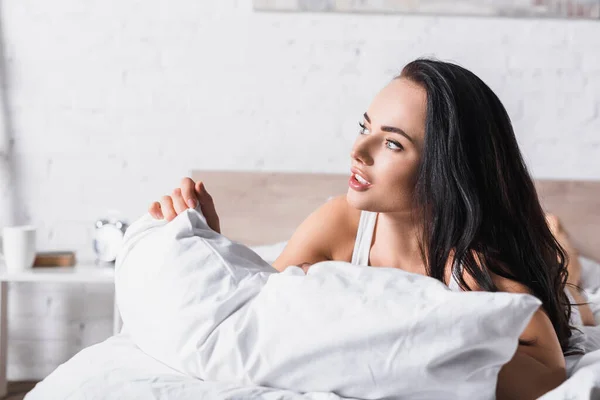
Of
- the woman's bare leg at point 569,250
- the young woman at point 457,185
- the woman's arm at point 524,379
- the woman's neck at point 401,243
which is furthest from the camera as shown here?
the woman's bare leg at point 569,250

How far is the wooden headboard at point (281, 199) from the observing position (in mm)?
2617

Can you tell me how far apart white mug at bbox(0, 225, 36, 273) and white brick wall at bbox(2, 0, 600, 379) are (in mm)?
373

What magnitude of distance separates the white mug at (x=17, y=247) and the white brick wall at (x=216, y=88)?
0.37 meters

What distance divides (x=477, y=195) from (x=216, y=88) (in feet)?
5.50

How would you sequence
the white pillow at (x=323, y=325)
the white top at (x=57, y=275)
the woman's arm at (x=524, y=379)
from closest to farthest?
the white pillow at (x=323, y=325)
the woman's arm at (x=524, y=379)
the white top at (x=57, y=275)

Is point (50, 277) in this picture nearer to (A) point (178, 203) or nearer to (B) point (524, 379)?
(A) point (178, 203)

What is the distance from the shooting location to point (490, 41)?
2705 mm

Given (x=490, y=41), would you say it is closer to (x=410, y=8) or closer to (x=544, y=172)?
(x=410, y=8)

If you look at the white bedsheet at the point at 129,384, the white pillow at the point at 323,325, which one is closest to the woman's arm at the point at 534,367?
the white pillow at the point at 323,325

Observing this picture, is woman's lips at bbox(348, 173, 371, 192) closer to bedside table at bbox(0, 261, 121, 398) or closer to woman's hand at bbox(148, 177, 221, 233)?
woman's hand at bbox(148, 177, 221, 233)

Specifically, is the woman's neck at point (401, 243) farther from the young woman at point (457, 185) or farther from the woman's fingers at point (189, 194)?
the woman's fingers at point (189, 194)

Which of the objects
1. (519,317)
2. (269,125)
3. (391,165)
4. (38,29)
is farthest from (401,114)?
(38,29)

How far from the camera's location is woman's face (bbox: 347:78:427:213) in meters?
1.25

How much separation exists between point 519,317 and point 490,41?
2122 millimetres
